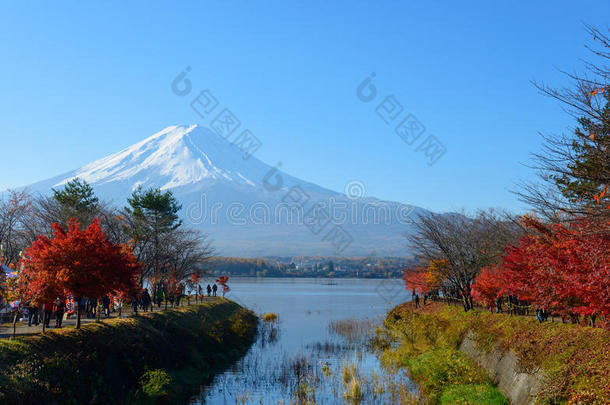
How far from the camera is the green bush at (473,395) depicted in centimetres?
1983

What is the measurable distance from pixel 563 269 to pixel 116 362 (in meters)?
17.8

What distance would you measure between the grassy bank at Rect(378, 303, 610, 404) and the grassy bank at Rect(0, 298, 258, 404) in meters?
11.0

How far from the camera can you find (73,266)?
2244 centimetres

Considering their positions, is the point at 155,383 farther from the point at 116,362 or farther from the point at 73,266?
the point at 73,266

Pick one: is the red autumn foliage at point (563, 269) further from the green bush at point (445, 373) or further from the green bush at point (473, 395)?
the green bush at point (473, 395)

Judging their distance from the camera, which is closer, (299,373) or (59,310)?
(59,310)

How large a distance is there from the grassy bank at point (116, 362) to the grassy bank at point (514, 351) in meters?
11.0

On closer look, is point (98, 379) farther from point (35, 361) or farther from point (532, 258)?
point (532, 258)

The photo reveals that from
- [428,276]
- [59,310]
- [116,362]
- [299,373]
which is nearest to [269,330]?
[428,276]

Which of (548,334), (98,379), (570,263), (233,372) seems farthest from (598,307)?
(233,372)

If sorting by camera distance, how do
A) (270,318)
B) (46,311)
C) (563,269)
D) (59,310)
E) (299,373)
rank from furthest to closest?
(270,318), (299,373), (59,310), (46,311), (563,269)

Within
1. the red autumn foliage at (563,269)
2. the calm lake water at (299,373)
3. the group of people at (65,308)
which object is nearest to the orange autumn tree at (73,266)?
the group of people at (65,308)

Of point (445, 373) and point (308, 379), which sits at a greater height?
point (445, 373)

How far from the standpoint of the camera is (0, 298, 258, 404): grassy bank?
17125 millimetres
